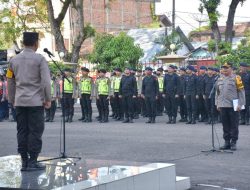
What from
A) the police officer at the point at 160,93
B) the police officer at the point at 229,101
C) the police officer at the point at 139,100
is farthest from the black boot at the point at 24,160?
the police officer at the point at 160,93

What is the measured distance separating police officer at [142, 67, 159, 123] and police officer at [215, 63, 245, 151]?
824 cm

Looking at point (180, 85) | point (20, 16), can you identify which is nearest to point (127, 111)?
point (180, 85)

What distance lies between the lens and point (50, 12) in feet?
119

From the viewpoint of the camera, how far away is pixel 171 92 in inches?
888

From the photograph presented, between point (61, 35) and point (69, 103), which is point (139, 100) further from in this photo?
point (61, 35)

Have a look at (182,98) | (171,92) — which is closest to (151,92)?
(171,92)

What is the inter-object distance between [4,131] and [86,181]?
12.6 m

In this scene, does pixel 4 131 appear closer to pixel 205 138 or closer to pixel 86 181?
pixel 205 138

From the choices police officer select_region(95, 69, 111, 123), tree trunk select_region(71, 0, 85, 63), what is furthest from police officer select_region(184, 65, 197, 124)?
tree trunk select_region(71, 0, 85, 63)

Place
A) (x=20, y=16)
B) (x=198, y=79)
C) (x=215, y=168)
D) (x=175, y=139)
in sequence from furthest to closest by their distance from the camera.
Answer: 1. (x=20, y=16)
2. (x=198, y=79)
3. (x=175, y=139)
4. (x=215, y=168)

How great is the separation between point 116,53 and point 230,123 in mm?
20951

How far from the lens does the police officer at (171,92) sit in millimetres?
22422

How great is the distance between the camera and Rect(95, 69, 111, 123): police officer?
23359 mm

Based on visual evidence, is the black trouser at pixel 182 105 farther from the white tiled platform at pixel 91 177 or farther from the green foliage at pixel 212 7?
the white tiled platform at pixel 91 177
